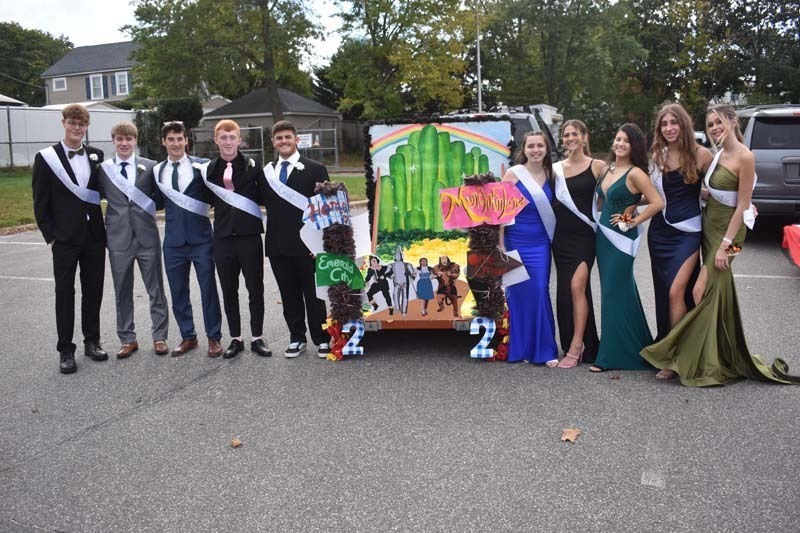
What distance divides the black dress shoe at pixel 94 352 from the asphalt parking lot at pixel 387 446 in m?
0.07

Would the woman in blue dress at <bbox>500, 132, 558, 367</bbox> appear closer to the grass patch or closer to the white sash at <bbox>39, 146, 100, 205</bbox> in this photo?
the white sash at <bbox>39, 146, 100, 205</bbox>

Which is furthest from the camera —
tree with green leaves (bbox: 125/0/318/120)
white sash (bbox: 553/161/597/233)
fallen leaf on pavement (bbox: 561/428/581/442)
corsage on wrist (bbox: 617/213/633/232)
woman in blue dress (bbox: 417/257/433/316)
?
tree with green leaves (bbox: 125/0/318/120)

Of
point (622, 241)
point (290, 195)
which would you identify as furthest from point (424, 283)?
point (622, 241)

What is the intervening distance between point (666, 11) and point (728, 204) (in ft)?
145

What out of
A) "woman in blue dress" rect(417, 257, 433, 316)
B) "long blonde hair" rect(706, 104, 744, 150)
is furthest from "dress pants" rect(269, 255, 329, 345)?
"long blonde hair" rect(706, 104, 744, 150)

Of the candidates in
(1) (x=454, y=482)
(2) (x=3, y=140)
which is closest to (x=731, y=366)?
(1) (x=454, y=482)

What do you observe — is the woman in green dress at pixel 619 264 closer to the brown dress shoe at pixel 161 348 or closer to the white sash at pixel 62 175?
the brown dress shoe at pixel 161 348

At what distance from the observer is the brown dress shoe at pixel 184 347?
6434mm

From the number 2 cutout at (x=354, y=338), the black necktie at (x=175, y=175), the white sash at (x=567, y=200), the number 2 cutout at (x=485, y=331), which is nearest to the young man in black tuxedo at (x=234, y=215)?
the black necktie at (x=175, y=175)

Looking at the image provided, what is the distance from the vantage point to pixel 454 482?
3.95 metres

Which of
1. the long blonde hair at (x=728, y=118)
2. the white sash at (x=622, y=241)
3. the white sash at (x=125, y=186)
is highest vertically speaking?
the long blonde hair at (x=728, y=118)

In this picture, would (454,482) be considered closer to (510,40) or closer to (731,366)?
(731,366)

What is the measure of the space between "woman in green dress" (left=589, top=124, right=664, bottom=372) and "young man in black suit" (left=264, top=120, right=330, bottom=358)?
2267mm

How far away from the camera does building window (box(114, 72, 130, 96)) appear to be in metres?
60.2
